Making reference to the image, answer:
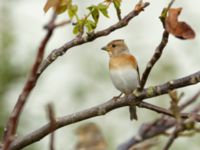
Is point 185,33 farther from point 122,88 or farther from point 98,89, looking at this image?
point 98,89

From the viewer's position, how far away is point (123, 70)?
542 centimetres

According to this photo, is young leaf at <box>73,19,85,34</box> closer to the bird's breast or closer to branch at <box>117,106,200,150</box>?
branch at <box>117,106,200,150</box>

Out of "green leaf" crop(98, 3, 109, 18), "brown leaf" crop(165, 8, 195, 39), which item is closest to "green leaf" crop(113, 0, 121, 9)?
"green leaf" crop(98, 3, 109, 18)

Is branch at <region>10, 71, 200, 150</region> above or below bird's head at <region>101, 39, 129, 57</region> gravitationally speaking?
above

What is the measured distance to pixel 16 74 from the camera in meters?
8.92

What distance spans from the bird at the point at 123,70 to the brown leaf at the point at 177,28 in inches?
96.1

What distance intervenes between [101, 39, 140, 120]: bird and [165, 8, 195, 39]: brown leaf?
2.44 metres

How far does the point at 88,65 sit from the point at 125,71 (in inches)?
240

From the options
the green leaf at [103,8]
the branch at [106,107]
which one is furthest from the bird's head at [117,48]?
the branch at [106,107]

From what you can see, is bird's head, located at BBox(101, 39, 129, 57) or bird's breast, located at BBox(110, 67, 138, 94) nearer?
bird's breast, located at BBox(110, 67, 138, 94)

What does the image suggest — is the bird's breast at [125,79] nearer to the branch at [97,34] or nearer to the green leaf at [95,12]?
the green leaf at [95,12]

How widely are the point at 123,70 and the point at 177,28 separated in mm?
2996

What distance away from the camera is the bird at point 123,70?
17.0 feet

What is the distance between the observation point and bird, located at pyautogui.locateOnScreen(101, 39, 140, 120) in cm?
517
